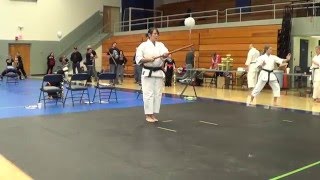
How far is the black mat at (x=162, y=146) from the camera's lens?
4.00 m

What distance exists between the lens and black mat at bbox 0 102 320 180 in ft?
13.1

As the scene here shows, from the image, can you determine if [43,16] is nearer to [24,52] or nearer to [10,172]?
[24,52]

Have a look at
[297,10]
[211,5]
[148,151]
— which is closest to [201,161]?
[148,151]

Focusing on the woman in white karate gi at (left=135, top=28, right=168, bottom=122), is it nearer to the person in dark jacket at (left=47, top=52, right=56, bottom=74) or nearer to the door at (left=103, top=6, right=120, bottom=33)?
the person in dark jacket at (left=47, top=52, right=56, bottom=74)

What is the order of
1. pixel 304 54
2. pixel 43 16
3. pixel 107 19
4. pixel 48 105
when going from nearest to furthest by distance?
pixel 48 105
pixel 304 54
pixel 43 16
pixel 107 19

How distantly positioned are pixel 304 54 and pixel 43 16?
15.3 metres

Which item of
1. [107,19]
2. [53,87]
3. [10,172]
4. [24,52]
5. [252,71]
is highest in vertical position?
[107,19]

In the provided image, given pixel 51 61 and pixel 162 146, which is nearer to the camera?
pixel 162 146

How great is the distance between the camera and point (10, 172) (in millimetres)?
3912

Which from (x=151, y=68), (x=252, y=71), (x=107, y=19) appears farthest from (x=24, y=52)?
(x=151, y=68)

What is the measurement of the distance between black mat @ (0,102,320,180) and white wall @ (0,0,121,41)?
1659cm

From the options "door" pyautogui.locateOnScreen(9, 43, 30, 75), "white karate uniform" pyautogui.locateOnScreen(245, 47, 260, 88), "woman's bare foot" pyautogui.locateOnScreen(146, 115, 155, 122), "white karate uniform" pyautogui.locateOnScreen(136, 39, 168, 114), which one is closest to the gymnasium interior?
"woman's bare foot" pyautogui.locateOnScreen(146, 115, 155, 122)

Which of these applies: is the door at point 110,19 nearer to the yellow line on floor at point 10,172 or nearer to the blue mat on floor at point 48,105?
the blue mat on floor at point 48,105

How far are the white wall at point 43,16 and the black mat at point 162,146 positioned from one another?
653 inches
